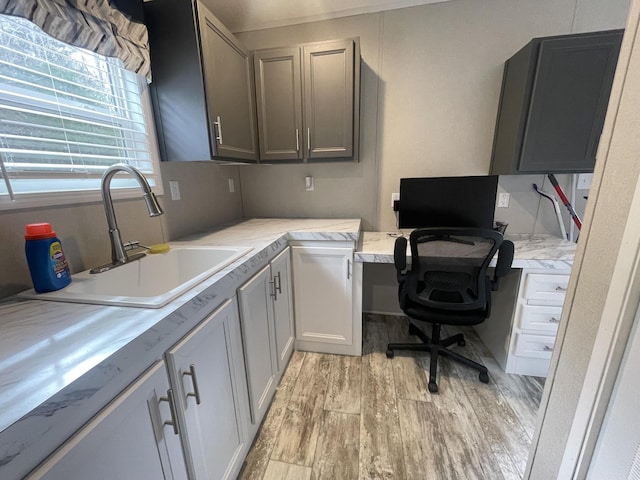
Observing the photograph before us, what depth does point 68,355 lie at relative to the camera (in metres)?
0.53

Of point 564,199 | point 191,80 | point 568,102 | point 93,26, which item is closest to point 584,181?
point 564,199

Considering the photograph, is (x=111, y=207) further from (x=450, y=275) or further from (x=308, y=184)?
(x=450, y=275)

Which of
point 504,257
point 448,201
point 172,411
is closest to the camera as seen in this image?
point 172,411

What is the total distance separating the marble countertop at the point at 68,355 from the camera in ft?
1.34

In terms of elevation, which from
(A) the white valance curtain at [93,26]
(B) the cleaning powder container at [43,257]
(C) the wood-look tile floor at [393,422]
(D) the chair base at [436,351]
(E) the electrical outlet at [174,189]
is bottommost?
(C) the wood-look tile floor at [393,422]

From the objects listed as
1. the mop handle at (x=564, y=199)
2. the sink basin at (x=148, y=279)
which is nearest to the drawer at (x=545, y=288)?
the mop handle at (x=564, y=199)

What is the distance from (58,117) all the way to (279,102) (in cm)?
126

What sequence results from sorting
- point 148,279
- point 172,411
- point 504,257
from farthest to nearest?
1. point 504,257
2. point 148,279
3. point 172,411

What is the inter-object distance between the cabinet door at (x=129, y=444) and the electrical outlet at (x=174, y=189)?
46.6 inches

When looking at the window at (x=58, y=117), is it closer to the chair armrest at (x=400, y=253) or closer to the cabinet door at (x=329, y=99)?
the cabinet door at (x=329, y=99)

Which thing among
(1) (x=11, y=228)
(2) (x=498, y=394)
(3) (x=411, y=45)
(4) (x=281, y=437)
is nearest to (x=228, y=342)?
(4) (x=281, y=437)

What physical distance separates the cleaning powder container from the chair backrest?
1493 millimetres

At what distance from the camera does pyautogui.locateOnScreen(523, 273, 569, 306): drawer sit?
4.98ft

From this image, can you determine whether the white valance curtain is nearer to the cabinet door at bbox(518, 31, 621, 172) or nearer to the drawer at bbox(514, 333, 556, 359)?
the cabinet door at bbox(518, 31, 621, 172)
